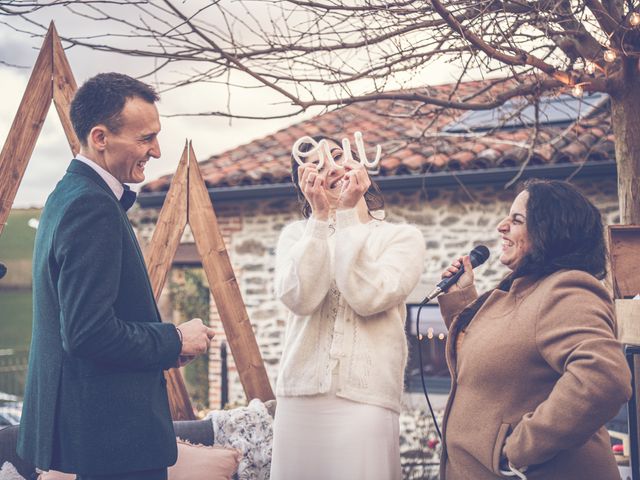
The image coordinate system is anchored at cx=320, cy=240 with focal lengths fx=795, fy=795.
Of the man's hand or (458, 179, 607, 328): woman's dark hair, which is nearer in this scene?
the man's hand

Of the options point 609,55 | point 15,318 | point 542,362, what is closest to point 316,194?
point 542,362

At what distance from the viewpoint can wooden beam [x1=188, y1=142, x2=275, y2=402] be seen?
13.4ft

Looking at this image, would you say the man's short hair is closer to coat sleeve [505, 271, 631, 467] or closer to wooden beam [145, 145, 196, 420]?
coat sleeve [505, 271, 631, 467]

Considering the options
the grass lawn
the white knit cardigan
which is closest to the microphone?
the white knit cardigan

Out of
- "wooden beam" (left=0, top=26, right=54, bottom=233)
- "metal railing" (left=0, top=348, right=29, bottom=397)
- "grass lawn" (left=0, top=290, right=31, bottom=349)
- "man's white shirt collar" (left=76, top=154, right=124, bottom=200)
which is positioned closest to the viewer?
"man's white shirt collar" (left=76, top=154, right=124, bottom=200)

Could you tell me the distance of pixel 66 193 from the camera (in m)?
2.04

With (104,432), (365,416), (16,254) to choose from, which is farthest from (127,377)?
(16,254)

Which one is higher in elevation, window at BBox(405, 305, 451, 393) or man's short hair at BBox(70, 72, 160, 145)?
man's short hair at BBox(70, 72, 160, 145)

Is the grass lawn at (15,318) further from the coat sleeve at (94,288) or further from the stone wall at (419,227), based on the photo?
the coat sleeve at (94,288)

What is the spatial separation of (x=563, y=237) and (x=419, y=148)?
5.67 metres

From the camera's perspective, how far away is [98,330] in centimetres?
191

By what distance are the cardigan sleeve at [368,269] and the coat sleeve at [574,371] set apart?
0.47 meters

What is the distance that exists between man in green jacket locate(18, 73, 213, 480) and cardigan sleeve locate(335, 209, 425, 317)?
567mm

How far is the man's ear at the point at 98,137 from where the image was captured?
2121mm
